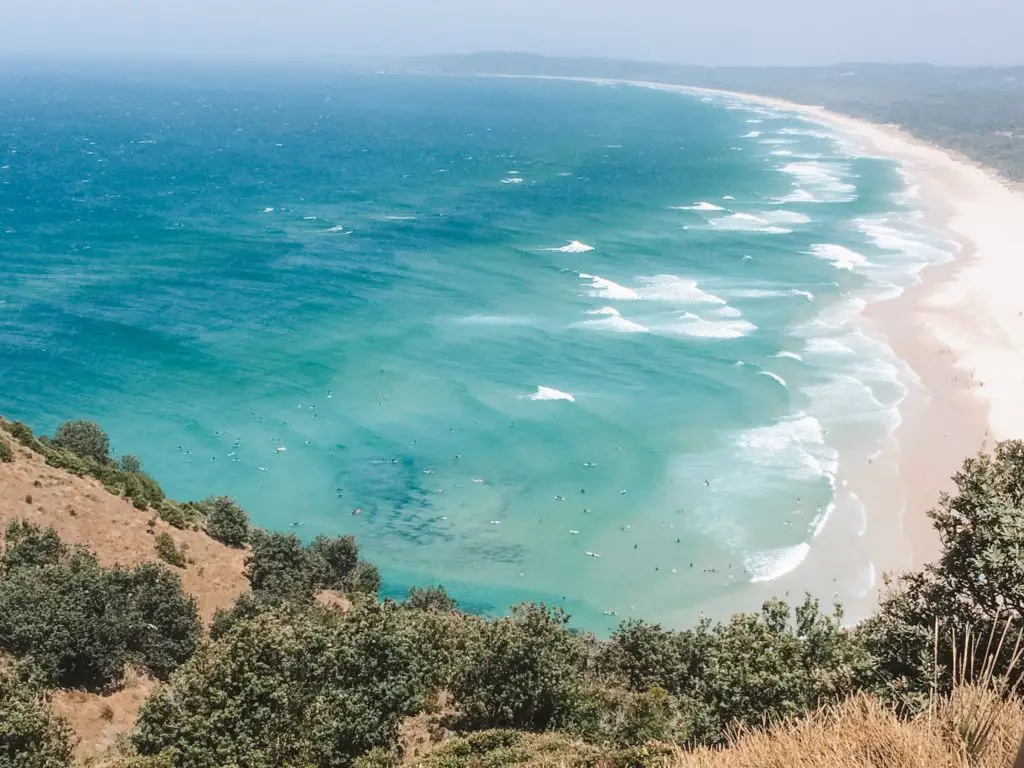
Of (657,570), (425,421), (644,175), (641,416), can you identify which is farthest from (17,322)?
(644,175)

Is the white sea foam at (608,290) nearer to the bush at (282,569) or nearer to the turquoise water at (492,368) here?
the turquoise water at (492,368)

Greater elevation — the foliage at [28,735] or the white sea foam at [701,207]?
the white sea foam at [701,207]

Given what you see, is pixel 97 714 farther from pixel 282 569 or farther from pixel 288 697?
pixel 282 569

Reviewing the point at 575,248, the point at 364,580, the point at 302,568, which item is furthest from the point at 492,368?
the point at 575,248

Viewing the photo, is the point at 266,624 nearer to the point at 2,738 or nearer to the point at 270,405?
the point at 2,738

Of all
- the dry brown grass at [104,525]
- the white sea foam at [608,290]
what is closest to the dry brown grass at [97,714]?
the dry brown grass at [104,525]

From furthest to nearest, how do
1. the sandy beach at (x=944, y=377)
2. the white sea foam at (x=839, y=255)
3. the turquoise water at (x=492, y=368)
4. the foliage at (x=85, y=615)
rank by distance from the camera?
the white sea foam at (x=839, y=255) → the turquoise water at (x=492, y=368) → the sandy beach at (x=944, y=377) → the foliage at (x=85, y=615)
